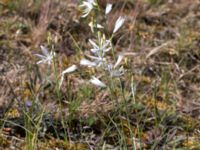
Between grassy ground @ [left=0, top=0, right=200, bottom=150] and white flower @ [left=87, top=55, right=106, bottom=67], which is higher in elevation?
white flower @ [left=87, top=55, right=106, bottom=67]

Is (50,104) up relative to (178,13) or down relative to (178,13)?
down

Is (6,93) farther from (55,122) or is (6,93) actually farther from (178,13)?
(178,13)

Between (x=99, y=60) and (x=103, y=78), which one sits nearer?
(x=99, y=60)

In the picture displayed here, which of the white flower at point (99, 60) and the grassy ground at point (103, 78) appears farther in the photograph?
the grassy ground at point (103, 78)

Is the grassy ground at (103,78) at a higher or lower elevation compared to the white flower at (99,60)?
lower

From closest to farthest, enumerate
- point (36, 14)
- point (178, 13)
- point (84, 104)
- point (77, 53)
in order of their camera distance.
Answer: point (84, 104)
point (77, 53)
point (36, 14)
point (178, 13)

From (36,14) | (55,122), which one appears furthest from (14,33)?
(55,122)

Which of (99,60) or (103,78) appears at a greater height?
(99,60)

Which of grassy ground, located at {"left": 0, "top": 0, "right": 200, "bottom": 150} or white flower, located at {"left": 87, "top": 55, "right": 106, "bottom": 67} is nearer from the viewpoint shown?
white flower, located at {"left": 87, "top": 55, "right": 106, "bottom": 67}
